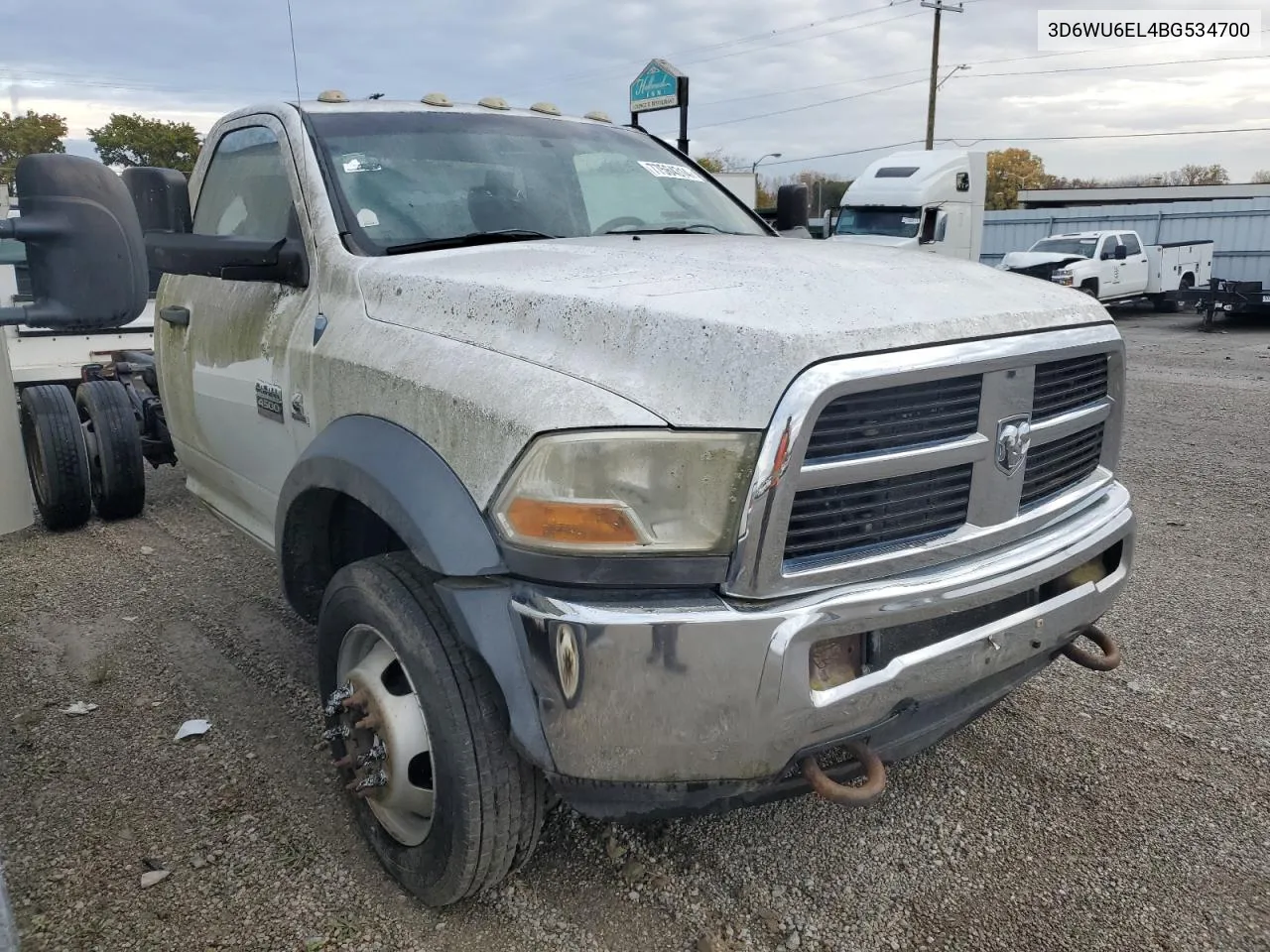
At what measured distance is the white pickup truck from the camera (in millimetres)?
20141

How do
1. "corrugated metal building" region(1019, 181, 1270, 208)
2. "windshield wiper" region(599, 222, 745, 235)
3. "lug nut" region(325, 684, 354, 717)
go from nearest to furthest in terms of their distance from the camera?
"lug nut" region(325, 684, 354, 717)
"windshield wiper" region(599, 222, 745, 235)
"corrugated metal building" region(1019, 181, 1270, 208)

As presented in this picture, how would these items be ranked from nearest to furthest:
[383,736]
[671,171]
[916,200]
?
[383,736] → [671,171] → [916,200]

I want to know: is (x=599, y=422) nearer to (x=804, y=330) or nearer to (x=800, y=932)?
(x=804, y=330)

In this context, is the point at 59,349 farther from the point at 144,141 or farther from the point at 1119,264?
the point at 144,141

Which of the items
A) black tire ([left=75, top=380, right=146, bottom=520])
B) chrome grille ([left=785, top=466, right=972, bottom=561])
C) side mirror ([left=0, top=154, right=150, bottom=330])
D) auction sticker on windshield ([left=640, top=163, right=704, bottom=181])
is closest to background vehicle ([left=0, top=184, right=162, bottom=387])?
black tire ([left=75, top=380, right=146, bottom=520])

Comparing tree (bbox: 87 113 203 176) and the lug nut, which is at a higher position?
tree (bbox: 87 113 203 176)

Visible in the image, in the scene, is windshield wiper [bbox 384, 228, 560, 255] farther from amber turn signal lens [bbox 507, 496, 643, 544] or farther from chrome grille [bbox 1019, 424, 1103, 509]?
chrome grille [bbox 1019, 424, 1103, 509]

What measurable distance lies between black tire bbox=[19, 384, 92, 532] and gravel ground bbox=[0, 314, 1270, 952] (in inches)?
52.7

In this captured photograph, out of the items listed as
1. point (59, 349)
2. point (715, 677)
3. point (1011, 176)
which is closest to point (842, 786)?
point (715, 677)

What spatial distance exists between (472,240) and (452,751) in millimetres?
1594

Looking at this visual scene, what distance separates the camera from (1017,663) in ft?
7.64

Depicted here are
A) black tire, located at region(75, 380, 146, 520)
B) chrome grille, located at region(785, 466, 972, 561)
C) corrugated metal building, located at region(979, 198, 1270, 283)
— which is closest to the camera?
chrome grille, located at region(785, 466, 972, 561)

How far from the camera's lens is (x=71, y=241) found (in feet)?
6.31

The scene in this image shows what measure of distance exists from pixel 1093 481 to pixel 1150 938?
114 cm
